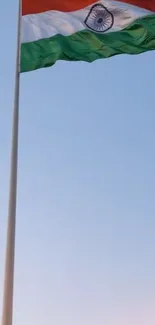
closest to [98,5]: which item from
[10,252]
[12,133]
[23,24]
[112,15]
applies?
[112,15]

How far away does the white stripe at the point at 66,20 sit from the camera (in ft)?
42.5

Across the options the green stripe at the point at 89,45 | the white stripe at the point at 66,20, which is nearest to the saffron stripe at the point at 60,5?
the white stripe at the point at 66,20

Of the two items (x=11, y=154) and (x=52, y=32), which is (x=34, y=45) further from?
(x=11, y=154)

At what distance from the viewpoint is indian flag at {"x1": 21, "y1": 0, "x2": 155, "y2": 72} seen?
12.7 meters

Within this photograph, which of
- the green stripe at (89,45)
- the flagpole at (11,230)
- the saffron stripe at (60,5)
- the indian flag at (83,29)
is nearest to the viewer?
the flagpole at (11,230)

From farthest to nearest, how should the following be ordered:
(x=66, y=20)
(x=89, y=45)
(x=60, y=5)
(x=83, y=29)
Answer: (x=60, y=5) → (x=66, y=20) → (x=83, y=29) → (x=89, y=45)

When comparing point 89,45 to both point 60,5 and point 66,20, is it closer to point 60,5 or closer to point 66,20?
point 66,20

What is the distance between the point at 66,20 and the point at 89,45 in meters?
0.96

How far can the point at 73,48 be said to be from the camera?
42.6ft

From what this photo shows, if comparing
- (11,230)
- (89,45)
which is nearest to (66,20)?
(89,45)

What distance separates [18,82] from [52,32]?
2131 mm

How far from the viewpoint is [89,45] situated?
13180 mm

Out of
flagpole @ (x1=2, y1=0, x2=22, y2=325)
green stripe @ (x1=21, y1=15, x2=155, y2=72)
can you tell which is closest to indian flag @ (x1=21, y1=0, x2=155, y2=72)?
green stripe @ (x1=21, y1=15, x2=155, y2=72)

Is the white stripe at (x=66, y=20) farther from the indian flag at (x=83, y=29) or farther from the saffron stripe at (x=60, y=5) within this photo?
the saffron stripe at (x=60, y=5)
